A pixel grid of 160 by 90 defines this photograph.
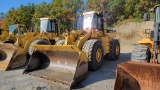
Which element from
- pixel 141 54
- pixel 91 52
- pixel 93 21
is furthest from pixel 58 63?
pixel 141 54

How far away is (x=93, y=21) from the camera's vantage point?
7938mm

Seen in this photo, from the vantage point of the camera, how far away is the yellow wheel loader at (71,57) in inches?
211

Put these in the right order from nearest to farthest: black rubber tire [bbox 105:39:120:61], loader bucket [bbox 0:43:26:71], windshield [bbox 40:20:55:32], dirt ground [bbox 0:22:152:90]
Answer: dirt ground [bbox 0:22:152:90]
loader bucket [bbox 0:43:26:71]
black rubber tire [bbox 105:39:120:61]
windshield [bbox 40:20:55:32]

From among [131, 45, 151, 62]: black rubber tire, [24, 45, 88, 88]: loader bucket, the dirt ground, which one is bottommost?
the dirt ground

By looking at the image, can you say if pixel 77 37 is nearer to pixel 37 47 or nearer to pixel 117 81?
pixel 37 47

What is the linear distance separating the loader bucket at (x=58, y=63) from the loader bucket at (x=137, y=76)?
1643mm

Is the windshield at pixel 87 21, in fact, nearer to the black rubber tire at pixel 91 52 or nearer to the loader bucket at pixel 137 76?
the black rubber tire at pixel 91 52

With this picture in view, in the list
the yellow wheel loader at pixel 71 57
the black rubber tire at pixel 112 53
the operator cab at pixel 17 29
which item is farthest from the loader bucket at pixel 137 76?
the operator cab at pixel 17 29

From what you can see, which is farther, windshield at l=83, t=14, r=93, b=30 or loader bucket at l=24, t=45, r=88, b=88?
windshield at l=83, t=14, r=93, b=30

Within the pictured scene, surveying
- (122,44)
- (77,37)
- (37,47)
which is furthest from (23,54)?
(122,44)

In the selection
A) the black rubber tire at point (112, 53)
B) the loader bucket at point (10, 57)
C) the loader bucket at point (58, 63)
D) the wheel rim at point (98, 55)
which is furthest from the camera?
the black rubber tire at point (112, 53)

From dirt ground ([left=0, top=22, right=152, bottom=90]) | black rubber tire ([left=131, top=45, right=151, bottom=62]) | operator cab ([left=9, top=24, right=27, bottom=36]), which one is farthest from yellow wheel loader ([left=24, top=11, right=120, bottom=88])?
operator cab ([left=9, top=24, right=27, bottom=36])

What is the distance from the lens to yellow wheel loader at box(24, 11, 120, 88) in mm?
5371

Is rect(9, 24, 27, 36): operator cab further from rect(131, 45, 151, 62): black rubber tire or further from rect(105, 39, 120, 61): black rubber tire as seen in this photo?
rect(131, 45, 151, 62): black rubber tire
